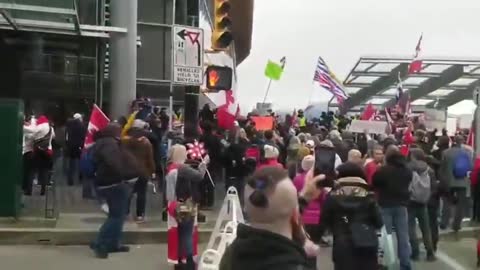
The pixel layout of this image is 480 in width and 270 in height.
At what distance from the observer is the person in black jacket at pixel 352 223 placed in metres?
6.95

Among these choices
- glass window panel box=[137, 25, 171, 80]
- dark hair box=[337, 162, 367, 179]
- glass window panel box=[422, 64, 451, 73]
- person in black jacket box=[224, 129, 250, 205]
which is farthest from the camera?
glass window panel box=[422, 64, 451, 73]

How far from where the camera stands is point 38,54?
72.8 feet

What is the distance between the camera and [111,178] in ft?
35.2

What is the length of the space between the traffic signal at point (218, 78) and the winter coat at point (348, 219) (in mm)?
6364

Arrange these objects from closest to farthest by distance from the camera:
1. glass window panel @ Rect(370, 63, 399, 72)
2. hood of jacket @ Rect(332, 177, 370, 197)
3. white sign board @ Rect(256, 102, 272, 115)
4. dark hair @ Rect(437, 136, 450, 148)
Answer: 1. hood of jacket @ Rect(332, 177, 370, 197)
2. dark hair @ Rect(437, 136, 450, 148)
3. white sign board @ Rect(256, 102, 272, 115)
4. glass window panel @ Rect(370, 63, 399, 72)

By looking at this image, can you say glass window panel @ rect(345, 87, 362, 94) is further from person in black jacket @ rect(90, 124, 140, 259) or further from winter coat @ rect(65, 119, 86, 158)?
person in black jacket @ rect(90, 124, 140, 259)

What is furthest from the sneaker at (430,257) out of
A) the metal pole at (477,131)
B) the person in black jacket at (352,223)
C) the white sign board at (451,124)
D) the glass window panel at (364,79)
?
the glass window panel at (364,79)

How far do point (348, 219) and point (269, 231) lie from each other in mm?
3436

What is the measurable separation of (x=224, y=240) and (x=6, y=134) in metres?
5.38

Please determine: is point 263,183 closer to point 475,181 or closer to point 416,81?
point 475,181

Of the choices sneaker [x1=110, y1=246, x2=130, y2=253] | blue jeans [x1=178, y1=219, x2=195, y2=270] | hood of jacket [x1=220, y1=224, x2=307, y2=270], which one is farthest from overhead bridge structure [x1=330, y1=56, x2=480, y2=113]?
hood of jacket [x1=220, y1=224, x2=307, y2=270]

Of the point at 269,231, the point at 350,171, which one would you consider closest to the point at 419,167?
the point at 350,171

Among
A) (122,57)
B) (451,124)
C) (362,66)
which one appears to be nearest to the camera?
(122,57)

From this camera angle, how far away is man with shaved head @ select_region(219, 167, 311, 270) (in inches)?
142
